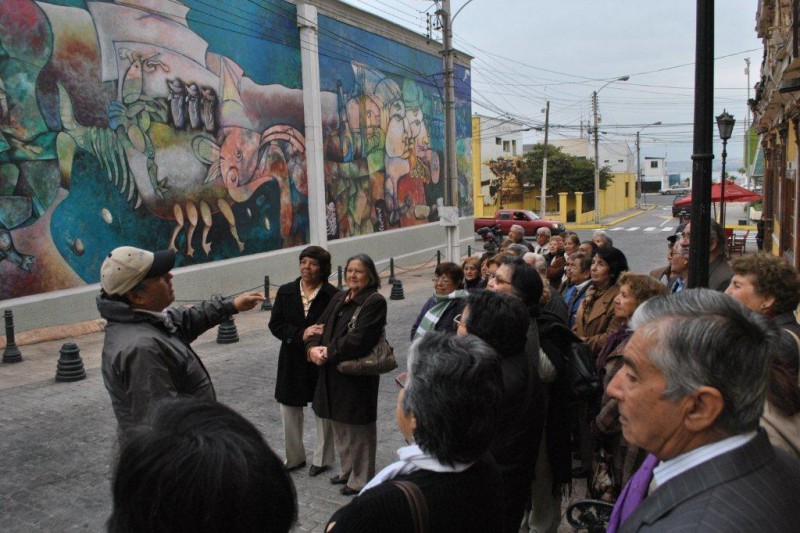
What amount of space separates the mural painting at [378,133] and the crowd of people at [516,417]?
598 inches

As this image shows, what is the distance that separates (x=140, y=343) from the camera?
2.96 meters

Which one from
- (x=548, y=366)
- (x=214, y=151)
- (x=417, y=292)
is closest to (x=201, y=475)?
(x=548, y=366)

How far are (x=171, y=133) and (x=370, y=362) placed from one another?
421 inches

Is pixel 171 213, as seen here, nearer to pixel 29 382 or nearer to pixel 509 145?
pixel 29 382

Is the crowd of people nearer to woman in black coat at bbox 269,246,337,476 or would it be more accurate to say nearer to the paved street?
woman in black coat at bbox 269,246,337,476

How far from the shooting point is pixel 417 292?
58.0 feet

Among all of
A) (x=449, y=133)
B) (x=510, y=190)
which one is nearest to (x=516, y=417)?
(x=449, y=133)

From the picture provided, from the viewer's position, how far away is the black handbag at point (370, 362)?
492cm

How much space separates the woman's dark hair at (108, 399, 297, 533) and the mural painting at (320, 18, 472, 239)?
1763 centimetres

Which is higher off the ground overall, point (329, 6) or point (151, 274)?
point (329, 6)

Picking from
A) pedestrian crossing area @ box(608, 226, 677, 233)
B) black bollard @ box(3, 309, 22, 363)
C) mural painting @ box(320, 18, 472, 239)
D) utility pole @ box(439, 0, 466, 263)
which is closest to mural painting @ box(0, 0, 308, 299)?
black bollard @ box(3, 309, 22, 363)

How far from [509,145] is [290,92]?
5198 centimetres

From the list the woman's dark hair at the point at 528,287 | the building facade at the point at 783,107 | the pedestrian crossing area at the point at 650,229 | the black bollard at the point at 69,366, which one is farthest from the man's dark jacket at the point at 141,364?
the pedestrian crossing area at the point at 650,229

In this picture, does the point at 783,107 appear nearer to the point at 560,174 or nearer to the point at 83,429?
the point at 83,429
